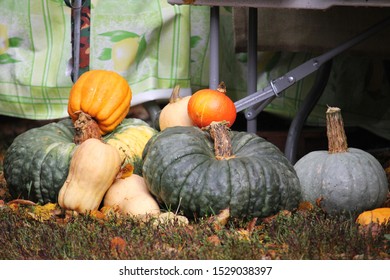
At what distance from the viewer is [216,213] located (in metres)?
3.10

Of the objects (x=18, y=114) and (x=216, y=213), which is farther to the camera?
(x=18, y=114)

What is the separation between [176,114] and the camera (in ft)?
12.1

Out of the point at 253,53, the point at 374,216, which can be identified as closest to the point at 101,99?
the point at 253,53

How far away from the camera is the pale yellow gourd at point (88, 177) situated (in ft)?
10.6

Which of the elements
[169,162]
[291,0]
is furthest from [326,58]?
[169,162]

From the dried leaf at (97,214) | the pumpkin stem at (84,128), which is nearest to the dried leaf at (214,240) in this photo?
the dried leaf at (97,214)

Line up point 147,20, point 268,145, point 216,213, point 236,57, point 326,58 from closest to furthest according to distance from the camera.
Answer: point 216,213, point 268,145, point 326,58, point 147,20, point 236,57

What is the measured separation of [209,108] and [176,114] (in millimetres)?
249

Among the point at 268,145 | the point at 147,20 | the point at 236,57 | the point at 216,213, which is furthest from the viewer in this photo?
the point at 236,57

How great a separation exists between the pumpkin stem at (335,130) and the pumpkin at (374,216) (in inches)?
12.5

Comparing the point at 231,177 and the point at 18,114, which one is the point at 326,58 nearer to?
the point at 231,177

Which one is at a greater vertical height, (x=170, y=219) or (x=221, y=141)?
(x=221, y=141)

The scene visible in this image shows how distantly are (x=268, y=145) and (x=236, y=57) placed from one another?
1540 millimetres

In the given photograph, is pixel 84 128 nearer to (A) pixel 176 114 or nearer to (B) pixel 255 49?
(A) pixel 176 114
